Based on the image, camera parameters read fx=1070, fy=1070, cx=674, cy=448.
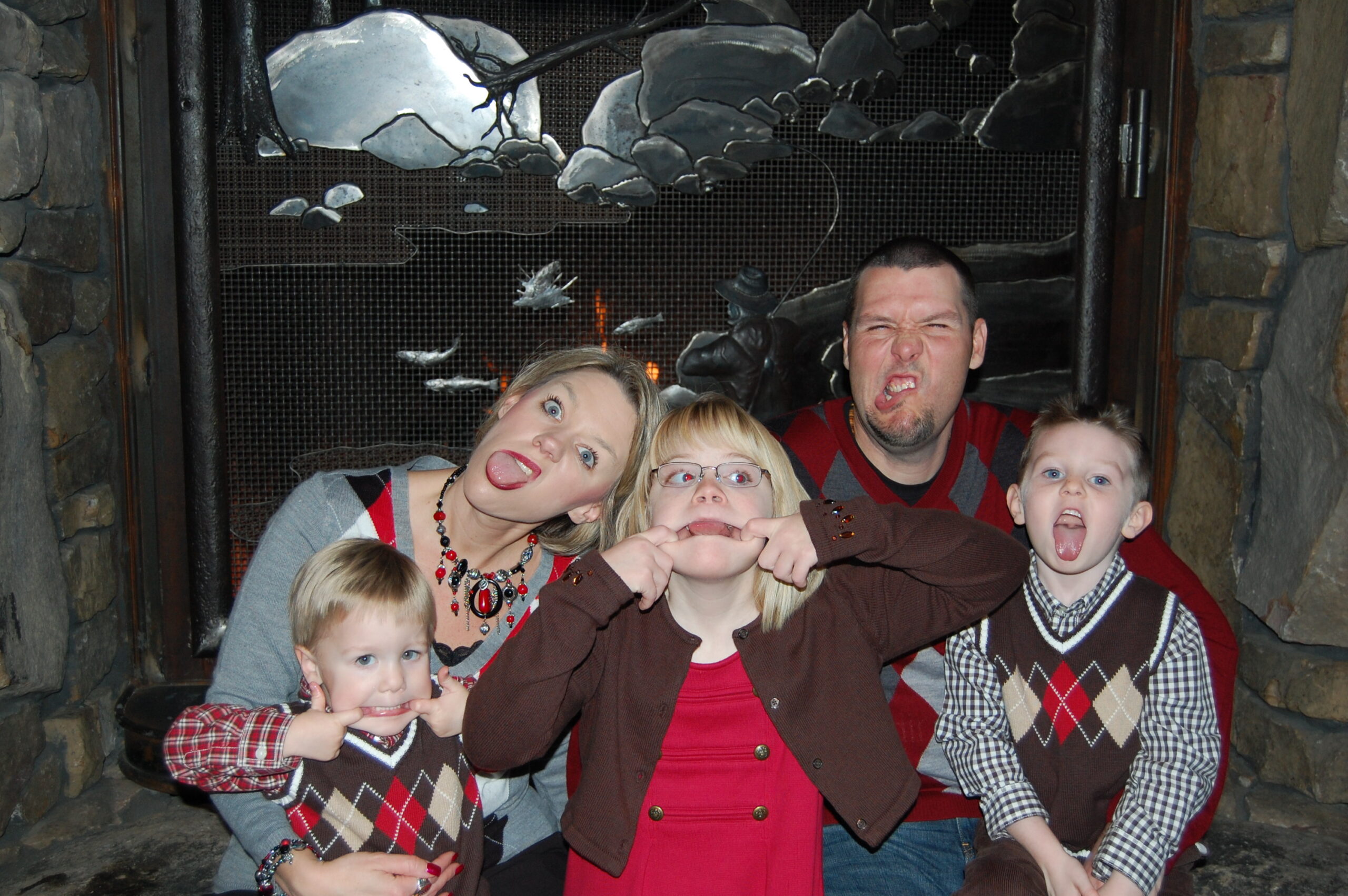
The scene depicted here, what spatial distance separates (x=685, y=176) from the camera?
2420mm

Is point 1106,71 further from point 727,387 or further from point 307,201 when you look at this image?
point 307,201

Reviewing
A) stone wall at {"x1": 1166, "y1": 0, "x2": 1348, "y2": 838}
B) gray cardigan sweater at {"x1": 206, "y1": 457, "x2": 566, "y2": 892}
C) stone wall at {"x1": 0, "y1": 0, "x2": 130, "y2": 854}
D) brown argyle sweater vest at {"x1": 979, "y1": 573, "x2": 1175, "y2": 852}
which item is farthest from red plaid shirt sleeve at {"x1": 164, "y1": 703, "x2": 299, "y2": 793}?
stone wall at {"x1": 1166, "y1": 0, "x2": 1348, "y2": 838}

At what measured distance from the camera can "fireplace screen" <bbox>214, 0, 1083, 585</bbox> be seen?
2.37 metres

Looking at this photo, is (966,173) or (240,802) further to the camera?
(966,173)

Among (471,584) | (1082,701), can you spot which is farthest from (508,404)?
(1082,701)

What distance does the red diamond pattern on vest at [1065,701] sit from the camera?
5.48 ft

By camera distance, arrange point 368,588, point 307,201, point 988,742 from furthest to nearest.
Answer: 1. point 307,201
2. point 988,742
3. point 368,588

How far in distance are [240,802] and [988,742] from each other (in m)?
1.15

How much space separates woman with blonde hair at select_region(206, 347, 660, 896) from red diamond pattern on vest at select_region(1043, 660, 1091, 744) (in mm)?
744

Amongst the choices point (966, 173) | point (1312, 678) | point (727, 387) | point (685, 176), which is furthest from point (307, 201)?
point (1312, 678)

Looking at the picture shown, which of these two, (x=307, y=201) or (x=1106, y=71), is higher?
(x=1106, y=71)

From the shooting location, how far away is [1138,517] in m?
1.73

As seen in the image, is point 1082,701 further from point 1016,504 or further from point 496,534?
point 496,534

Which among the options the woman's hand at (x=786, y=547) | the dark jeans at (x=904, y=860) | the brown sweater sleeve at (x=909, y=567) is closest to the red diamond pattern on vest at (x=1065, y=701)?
the brown sweater sleeve at (x=909, y=567)
